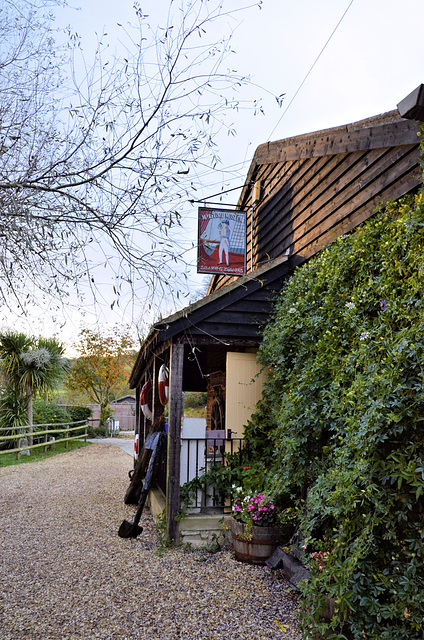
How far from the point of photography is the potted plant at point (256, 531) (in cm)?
495

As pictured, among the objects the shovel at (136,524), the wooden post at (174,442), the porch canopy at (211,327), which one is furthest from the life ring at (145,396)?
the wooden post at (174,442)

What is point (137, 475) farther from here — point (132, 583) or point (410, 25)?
point (410, 25)

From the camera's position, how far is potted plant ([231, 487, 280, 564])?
4945 mm

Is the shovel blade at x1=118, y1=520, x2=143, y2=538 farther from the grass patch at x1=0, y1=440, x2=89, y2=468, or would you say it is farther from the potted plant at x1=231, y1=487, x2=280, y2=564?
the grass patch at x1=0, y1=440, x2=89, y2=468

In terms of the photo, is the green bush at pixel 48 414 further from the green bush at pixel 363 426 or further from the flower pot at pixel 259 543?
the green bush at pixel 363 426

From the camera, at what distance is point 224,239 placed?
288 inches

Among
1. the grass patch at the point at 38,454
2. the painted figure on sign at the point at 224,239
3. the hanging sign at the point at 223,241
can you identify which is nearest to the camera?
the hanging sign at the point at 223,241

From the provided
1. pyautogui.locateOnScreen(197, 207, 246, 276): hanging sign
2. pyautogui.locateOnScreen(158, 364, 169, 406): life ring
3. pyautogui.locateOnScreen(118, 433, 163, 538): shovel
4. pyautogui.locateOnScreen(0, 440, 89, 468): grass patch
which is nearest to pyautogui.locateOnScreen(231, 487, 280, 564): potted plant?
pyautogui.locateOnScreen(118, 433, 163, 538): shovel

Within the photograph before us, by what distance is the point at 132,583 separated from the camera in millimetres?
4531

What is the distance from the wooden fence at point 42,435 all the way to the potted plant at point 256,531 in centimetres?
1005

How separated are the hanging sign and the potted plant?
3.25 meters

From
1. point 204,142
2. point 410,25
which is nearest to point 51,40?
point 204,142

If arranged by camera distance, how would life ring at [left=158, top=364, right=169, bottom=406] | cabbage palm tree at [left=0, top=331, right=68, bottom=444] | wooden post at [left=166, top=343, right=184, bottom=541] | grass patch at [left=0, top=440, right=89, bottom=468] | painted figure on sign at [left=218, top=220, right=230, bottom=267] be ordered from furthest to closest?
cabbage palm tree at [left=0, top=331, right=68, bottom=444] → grass patch at [left=0, top=440, right=89, bottom=468] → painted figure on sign at [left=218, top=220, right=230, bottom=267] → life ring at [left=158, top=364, right=169, bottom=406] → wooden post at [left=166, top=343, right=184, bottom=541]

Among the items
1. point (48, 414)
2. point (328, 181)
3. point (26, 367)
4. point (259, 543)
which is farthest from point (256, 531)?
point (48, 414)
